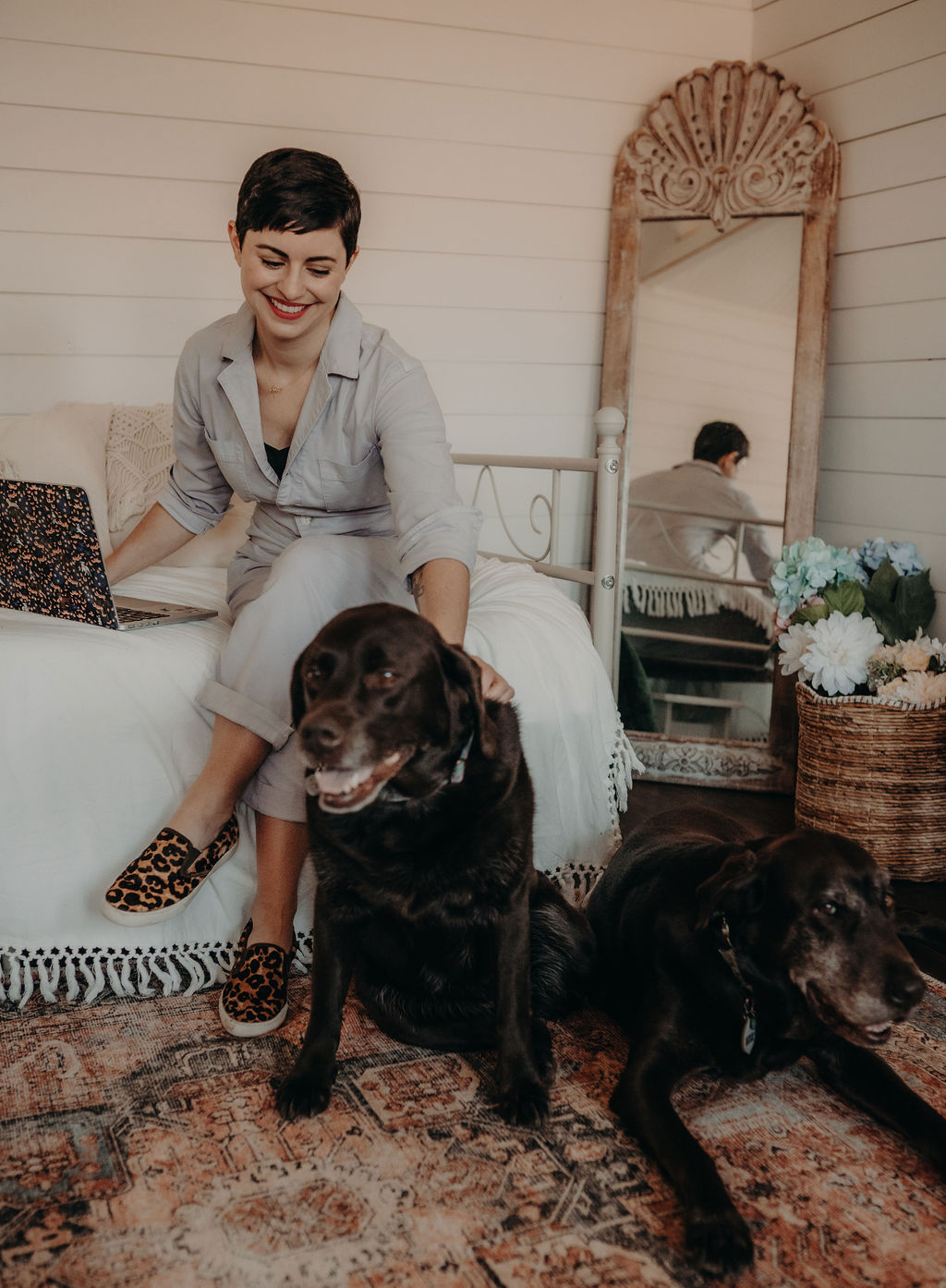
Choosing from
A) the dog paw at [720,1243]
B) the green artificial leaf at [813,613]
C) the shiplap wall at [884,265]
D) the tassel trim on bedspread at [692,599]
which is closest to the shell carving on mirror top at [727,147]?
the shiplap wall at [884,265]

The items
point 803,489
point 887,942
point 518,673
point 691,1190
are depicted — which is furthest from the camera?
point 803,489

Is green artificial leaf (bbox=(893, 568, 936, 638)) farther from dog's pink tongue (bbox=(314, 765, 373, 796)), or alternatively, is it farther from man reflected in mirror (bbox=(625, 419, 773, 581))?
dog's pink tongue (bbox=(314, 765, 373, 796))

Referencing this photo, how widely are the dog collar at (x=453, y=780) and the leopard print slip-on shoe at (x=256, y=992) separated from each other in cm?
47

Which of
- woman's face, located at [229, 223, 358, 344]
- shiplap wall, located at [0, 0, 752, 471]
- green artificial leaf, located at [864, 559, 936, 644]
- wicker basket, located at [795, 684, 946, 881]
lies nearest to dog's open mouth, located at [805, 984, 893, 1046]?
wicker basket, located at [795, 684, 946, 881]

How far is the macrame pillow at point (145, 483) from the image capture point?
8.34 ft

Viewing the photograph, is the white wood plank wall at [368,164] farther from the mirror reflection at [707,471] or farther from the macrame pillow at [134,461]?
the macrame pillow at [134,461]

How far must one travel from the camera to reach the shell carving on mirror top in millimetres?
3066

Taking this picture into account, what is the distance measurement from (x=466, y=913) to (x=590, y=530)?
2.26m

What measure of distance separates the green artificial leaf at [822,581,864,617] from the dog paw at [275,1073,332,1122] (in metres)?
1.71

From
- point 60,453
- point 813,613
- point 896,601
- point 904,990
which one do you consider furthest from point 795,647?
point 60,453

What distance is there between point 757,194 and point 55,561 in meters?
2.37

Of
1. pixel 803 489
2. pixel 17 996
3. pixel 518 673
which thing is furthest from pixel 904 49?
pixel 17 996

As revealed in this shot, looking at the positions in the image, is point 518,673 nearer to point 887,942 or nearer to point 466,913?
point 466,913

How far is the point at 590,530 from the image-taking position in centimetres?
350
